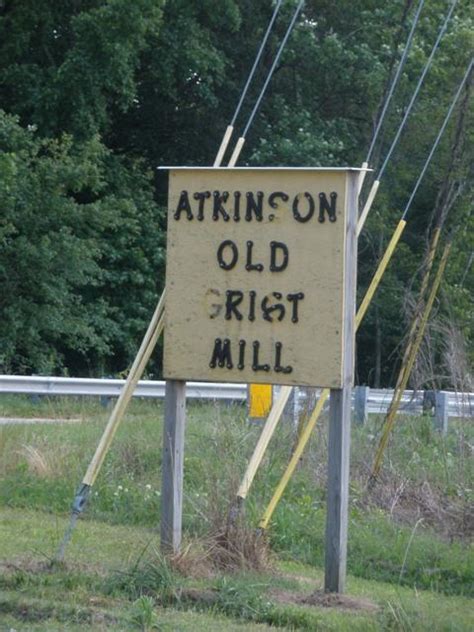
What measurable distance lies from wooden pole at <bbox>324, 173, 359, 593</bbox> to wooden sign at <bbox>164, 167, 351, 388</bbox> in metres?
0.06

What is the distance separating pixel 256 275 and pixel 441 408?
859 centimetres

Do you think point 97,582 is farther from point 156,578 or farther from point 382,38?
point 382,38

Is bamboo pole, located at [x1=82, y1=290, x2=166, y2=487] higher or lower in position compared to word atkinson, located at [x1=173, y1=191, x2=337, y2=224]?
lower

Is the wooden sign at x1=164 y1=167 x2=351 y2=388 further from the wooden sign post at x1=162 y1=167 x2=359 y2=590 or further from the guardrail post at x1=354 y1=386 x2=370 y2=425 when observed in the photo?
the guardrail post at x1=354 y1=386 x2=370 y2=425

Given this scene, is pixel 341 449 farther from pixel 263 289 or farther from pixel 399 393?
pixel 399 393

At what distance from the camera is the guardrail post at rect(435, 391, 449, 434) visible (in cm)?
1582

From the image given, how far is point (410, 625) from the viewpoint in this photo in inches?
276

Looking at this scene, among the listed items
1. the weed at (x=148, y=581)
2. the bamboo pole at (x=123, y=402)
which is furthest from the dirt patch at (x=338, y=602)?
the bamboo pole at (x=123, y=402)

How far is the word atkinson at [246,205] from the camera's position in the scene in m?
7.94

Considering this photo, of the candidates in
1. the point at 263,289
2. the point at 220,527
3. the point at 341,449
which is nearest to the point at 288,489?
the point at 220,527

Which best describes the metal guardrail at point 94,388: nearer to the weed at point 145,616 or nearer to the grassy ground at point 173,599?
the grassy ground at point 173,599

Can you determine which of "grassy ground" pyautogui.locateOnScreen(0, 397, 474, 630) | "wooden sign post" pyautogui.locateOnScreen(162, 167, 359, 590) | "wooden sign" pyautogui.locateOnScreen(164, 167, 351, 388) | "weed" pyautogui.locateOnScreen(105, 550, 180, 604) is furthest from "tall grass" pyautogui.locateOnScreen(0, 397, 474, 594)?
"wooden sign" pyautogui.locateOnScreen(164, 167, 351, 388)

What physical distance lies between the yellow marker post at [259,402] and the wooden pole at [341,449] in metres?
4.59

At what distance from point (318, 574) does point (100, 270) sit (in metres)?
16.2
